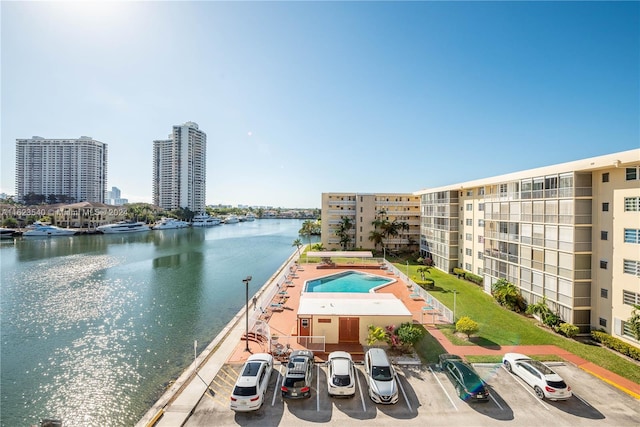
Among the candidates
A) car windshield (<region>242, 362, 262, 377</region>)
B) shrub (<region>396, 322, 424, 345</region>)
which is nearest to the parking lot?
car windshield (<region>242, 362, 262, 377</region>)

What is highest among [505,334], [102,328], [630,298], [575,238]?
[575,238]

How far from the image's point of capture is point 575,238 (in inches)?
771

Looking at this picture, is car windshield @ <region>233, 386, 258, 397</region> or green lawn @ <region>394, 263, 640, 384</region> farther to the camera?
green lawn @ <region>394, 263, 640, 384</region>

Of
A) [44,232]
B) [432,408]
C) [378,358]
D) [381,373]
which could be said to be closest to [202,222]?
[44,232]

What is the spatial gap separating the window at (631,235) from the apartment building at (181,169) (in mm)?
191097

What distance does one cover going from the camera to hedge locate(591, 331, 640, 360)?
16348 mm

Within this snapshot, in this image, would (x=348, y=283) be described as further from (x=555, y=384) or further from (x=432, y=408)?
(x=555, y=384)

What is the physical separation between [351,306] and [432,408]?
8.31m

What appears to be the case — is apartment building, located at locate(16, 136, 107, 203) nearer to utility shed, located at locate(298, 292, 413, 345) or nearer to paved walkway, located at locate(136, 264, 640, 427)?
paved walkway, located at locate(136, 264, 640, 427)

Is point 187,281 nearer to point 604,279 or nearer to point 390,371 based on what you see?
point 390,371

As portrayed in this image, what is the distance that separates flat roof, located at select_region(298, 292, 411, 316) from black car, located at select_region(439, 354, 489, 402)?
14.6 ft

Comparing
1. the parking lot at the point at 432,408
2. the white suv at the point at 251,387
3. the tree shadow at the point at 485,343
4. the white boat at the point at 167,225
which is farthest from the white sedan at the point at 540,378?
the white boat at the point at 167,225

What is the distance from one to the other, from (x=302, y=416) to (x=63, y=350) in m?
19.9

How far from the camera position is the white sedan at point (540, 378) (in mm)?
12773
